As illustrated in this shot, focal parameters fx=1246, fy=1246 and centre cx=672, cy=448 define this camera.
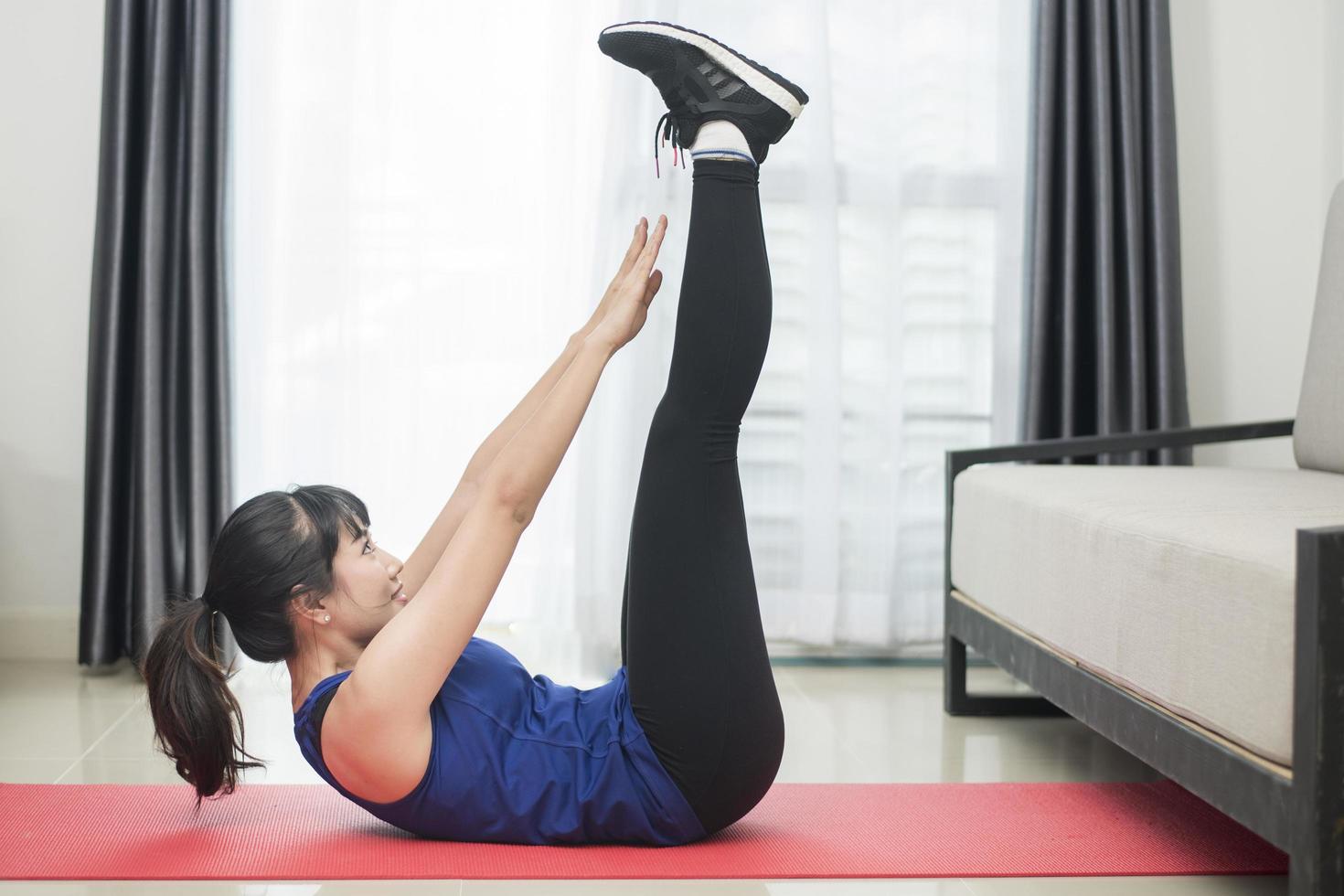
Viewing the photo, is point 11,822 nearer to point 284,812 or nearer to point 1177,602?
point 284,812

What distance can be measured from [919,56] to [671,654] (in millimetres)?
2060

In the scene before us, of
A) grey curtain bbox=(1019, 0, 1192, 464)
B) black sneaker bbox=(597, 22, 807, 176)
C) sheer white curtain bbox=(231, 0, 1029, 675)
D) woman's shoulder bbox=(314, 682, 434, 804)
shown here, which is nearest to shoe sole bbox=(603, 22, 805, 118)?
black sneaker bbox=(597, 22, 807, 176)

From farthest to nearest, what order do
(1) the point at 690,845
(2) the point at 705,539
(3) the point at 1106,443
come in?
(3) the point at 1106,443 < (1) the point at 690,845 < (2) the point at 705,539

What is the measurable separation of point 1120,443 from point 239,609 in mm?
1833

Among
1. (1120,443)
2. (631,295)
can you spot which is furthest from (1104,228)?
(631,295)

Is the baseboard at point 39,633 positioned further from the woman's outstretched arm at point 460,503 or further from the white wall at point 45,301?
the woman's outstretched arm at point 460,503

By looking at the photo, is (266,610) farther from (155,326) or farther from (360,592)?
(155,326)

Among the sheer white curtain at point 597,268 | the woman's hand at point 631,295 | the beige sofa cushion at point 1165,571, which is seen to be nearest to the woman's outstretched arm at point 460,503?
the woman's hand at point 631,295

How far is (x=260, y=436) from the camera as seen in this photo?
310 centimetres

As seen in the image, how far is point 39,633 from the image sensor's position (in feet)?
10.1

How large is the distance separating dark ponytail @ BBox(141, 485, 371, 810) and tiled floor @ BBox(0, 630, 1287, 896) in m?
0.21

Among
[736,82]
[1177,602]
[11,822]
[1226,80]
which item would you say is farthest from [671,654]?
[1226,80]

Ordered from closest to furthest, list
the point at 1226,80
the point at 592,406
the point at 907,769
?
1. the point at 907,769
2. the point at 592,406
3. the point at 1226,80

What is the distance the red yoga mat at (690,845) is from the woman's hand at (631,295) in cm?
72
